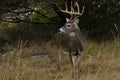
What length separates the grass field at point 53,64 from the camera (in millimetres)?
7162

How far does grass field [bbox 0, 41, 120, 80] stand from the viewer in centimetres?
716

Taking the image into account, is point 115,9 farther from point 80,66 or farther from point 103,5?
point 80,66

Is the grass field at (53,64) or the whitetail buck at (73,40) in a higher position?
the whitetail buck at (73,40)

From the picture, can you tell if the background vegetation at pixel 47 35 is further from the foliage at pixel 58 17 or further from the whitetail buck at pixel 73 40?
the whitetail buck at pixel 73 40

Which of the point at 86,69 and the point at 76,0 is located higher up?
the point at 76,0

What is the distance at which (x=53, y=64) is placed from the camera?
8.62 meters

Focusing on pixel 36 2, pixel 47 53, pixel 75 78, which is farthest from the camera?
pixel 36 2

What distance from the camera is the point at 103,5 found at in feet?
36.1

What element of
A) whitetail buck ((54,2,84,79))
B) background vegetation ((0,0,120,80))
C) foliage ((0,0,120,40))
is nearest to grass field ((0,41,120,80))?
background vegetation ((0,0,120,80))

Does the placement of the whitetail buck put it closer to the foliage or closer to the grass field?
the grass field

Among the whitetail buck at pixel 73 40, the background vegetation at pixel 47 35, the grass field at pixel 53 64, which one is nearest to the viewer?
the grass field at pixel 53 64

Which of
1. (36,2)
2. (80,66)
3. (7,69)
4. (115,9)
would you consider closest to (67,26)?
(80,66)

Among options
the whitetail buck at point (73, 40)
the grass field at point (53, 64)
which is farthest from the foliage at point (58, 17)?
the whitetail buck at point (73, 40)

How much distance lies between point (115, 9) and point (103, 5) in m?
0.35
